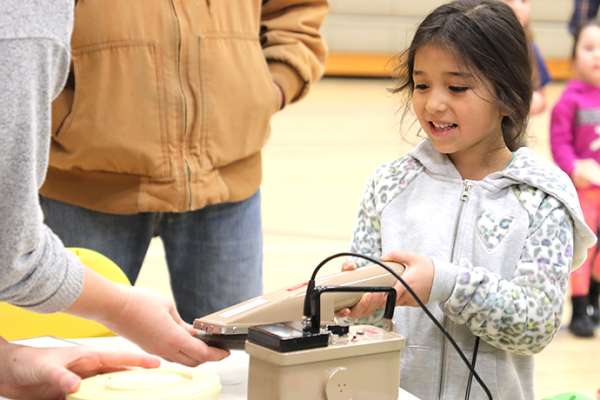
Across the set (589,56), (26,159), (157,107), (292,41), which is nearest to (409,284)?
(26,159)

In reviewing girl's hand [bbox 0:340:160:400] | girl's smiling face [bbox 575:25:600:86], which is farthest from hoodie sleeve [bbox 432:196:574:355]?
girl's smiling face [bbox 575:25:600:86]

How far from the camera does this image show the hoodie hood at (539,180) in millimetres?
1814

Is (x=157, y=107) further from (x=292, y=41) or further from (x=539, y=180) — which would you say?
(x=539, y=180)

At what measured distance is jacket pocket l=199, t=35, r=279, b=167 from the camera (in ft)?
7.40

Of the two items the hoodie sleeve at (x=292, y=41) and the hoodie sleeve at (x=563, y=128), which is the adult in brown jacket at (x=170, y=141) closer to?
the hoodie sleeve at (x=292, y=41)

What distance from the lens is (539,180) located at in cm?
182

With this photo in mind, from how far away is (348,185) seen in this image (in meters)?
6.30

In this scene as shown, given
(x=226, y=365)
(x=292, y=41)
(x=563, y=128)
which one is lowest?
(x=226, y=365)

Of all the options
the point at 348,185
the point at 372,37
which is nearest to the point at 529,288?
the point at 348,185

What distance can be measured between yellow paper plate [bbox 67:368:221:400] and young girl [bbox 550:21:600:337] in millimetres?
2758

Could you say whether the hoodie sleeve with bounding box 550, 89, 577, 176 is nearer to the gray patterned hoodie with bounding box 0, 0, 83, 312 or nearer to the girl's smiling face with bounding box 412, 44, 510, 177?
the girl's smiling face with bounding box 412, 44, 510, 177

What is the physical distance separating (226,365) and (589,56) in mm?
2859

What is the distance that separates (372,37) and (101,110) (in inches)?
315

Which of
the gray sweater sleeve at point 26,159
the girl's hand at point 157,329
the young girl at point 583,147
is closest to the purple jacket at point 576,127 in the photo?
the young girl at point 583,147
